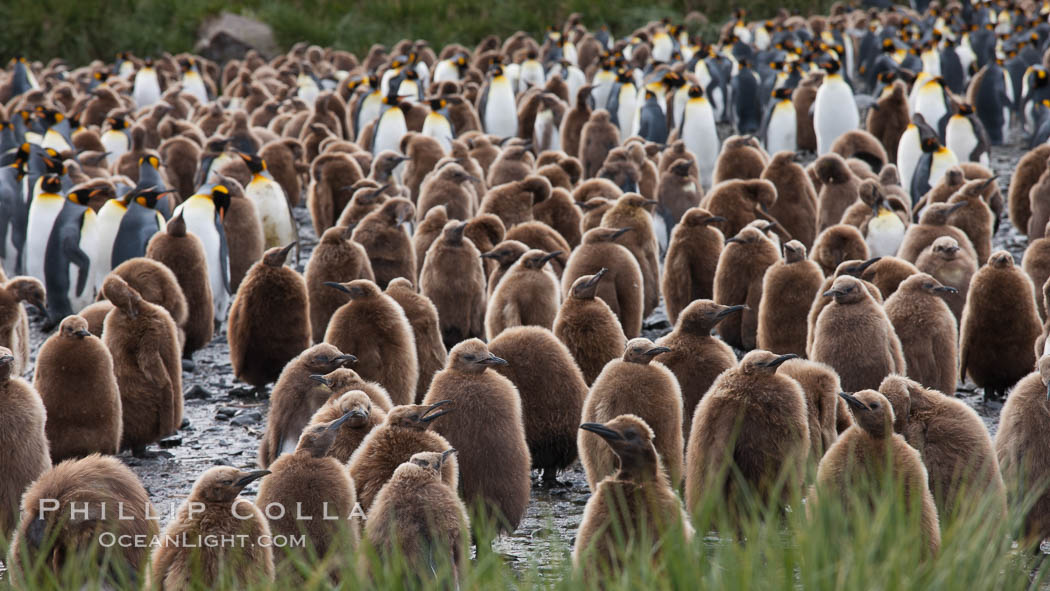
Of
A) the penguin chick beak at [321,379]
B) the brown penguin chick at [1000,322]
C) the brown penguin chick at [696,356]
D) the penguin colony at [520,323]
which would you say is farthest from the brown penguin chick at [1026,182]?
the penguin chick beak at [321,379]

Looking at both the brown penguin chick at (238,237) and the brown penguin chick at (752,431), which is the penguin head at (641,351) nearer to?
the brown penguin chick at (752,431)

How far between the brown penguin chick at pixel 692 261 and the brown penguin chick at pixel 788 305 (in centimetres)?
114

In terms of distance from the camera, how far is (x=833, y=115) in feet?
48.4

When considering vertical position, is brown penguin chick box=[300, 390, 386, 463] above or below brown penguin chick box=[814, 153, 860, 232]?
below

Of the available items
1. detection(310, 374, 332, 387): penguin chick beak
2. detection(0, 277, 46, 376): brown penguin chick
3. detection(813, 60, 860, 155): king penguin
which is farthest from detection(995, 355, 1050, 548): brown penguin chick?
detection(813, 60, 860, 155): king penguin

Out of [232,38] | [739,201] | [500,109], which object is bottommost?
[739,201]

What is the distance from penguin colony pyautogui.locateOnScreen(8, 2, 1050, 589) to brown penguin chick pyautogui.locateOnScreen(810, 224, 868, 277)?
0.01 meters

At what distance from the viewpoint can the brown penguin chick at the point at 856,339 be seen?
5652mm

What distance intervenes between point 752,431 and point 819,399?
0.57 m

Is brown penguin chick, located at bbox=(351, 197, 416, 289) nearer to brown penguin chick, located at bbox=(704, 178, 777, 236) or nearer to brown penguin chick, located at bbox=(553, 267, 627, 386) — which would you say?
brown penguin chick, located at bbox=(704, 178, 777, 236)

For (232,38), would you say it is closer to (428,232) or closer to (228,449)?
(428,232)

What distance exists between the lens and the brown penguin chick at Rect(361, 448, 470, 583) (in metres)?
3.72

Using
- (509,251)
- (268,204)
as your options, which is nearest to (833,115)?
(268,204)

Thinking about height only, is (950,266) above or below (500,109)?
below
